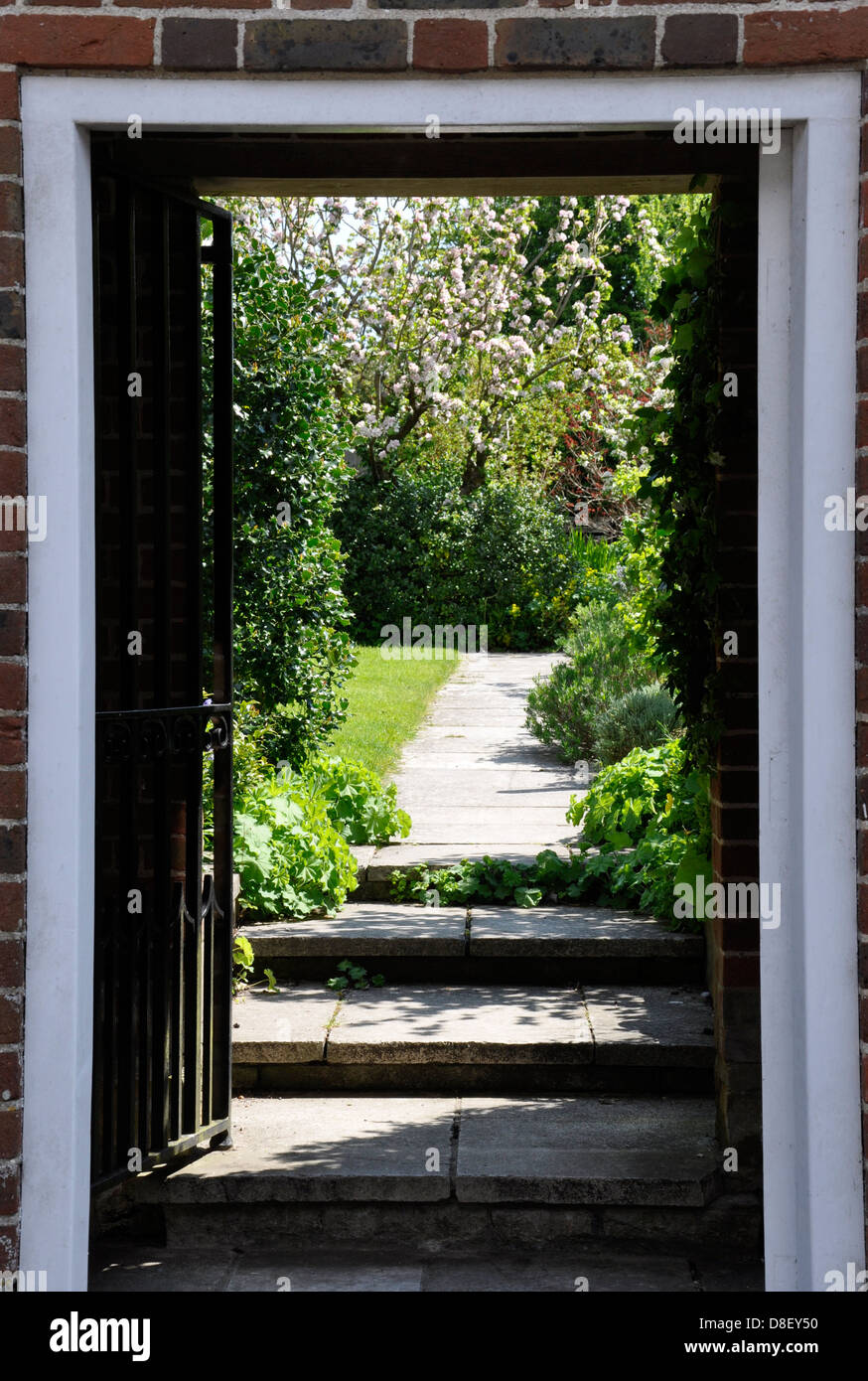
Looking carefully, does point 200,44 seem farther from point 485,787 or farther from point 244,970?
point 485,787

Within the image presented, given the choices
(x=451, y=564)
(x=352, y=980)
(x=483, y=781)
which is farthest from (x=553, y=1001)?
(x=451, y=564)

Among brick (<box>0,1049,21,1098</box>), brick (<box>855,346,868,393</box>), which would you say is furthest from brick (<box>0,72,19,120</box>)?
brick (<box>0,1049,21,1098</box>)

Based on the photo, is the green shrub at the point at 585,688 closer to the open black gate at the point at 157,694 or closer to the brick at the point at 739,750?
the brick at the point at 739,750

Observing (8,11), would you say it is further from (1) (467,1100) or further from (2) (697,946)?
(2) (697,946)

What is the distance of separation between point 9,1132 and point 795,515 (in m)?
2.08

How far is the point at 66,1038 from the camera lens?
2.85m

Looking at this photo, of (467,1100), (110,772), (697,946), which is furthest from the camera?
(697,946)

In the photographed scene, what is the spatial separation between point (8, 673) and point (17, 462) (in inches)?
16.9

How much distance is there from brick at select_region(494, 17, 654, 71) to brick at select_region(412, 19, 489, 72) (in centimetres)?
4

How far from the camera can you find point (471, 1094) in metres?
4.71

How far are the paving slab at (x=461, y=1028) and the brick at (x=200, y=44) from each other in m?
3.08

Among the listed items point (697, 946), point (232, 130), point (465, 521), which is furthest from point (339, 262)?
point (232, 130)

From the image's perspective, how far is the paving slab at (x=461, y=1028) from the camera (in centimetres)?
462

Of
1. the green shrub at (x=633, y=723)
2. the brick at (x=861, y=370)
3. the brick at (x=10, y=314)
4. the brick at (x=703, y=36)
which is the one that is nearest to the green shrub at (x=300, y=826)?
the green shrub at (x=633, y=723)
